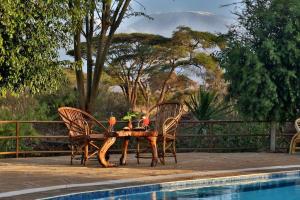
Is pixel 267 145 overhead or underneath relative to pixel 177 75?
underneath

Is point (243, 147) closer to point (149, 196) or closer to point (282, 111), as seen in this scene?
point (282, 111)

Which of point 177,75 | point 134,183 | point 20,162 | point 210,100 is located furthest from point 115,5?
point 177,75

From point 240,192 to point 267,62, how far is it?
5.16 metres

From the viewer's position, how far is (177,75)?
3188 centimetres

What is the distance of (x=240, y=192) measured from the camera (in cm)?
757

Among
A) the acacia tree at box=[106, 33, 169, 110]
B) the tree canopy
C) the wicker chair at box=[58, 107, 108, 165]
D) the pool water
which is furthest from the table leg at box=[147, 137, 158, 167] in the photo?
the tree canopy

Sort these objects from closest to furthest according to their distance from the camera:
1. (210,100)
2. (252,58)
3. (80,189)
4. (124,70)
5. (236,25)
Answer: (80,189) < (252,58) < (236,25) < (210,100) < (124,70)

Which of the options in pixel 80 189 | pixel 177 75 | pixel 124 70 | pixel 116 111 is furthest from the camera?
pixel 177 75

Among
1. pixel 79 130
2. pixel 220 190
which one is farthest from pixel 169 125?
pixel 220 190

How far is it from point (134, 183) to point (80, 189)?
86 cm

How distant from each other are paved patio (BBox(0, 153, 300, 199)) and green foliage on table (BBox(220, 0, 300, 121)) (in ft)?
4.93

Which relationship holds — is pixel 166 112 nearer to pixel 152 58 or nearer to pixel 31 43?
pixel 31 43

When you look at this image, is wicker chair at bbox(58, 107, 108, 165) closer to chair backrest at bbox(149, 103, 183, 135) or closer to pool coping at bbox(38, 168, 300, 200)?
chair backrest at bbox(149, 103, 183, 135)

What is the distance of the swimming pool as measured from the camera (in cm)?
673
